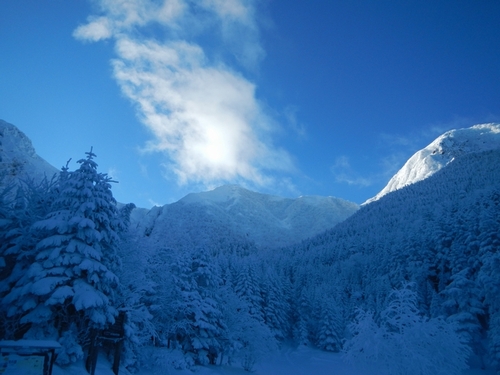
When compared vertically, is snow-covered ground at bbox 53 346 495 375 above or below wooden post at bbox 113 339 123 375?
below

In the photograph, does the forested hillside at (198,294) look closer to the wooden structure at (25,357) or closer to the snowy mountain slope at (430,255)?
the snowy mountain slope at (430,255)

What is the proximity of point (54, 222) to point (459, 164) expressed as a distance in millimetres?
205317

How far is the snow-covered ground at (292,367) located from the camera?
28.9 metres

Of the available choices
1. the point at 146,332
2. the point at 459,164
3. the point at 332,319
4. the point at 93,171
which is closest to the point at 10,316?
the point at 93,171

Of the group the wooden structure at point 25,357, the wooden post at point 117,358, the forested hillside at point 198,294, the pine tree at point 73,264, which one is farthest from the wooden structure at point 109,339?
the wooden structure at point 25,357

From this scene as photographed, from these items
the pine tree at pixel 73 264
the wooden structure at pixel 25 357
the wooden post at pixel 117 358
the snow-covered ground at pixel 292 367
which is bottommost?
the snow-covered ground at pixel 292 367

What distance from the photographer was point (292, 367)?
173 feet

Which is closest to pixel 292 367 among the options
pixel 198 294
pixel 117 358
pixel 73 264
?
pixel 198 294

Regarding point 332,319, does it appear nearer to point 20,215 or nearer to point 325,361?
point 325,361

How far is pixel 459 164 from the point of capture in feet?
604

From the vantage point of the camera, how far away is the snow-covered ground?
28.9 meters

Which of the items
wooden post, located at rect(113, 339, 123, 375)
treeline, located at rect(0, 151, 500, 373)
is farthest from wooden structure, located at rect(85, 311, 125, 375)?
treeline, located at rect(0, 151, 500, 373)

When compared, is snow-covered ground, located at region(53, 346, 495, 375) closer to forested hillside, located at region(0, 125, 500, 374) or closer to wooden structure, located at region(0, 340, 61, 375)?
forested hillside, located at region(0, 125, 500, 374)

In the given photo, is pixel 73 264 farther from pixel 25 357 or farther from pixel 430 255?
pixel 430 255
